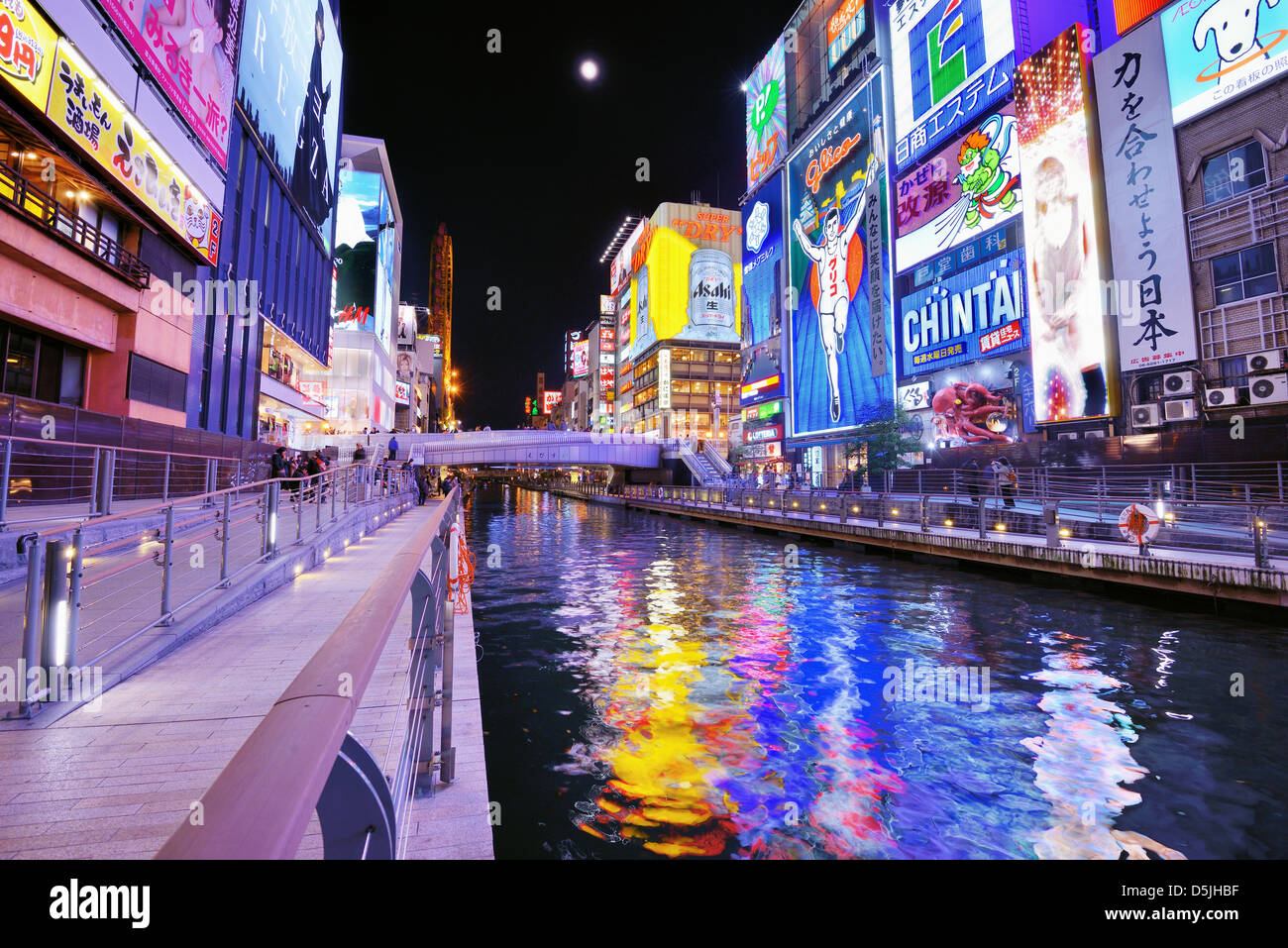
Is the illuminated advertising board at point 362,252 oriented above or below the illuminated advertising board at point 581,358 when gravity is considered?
below

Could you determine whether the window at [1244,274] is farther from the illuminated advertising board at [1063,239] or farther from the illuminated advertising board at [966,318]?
the illuminated advertising board at [966,318]

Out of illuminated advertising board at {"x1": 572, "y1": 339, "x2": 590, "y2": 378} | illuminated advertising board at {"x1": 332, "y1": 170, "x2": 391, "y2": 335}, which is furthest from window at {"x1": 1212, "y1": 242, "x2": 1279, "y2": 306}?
illuminated advertising board at {"x1": 572, "y1": 339, "x2": 590, "y2": 378}

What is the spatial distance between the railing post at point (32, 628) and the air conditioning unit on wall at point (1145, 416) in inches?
1426

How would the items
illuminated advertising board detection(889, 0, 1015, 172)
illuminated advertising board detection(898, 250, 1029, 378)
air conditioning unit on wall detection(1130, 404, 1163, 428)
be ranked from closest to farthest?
air conditioning unit on wall detection(1130, 404, 1163, 428) < illuminated advertising board detection(898, 250, 1029, 378) < illuminated advertising board detection(889, 0, 1015, 172)

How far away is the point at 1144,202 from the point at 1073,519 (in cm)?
2240

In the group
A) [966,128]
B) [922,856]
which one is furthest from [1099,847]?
[966,128]

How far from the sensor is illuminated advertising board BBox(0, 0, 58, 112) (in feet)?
44.6

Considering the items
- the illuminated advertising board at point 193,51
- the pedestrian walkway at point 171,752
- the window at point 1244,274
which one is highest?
the illuminated advertising board at point 193,51

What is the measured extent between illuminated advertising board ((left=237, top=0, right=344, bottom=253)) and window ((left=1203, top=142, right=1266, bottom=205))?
43.0m

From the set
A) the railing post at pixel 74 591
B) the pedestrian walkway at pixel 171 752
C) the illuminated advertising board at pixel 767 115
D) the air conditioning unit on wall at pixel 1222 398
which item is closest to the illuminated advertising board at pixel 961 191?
the air conditioning unit on wall at pixel 1222 398

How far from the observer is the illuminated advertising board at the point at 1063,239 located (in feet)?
105

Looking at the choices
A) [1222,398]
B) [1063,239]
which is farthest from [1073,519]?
[1063,239]

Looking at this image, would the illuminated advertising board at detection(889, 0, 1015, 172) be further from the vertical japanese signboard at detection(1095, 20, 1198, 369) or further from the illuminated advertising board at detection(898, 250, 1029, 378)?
the illuminated advertising board at detection(898, 250, 1029, 378)

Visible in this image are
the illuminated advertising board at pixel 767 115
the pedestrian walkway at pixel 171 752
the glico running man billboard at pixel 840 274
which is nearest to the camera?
the pedestrian walkway at pixel 171 752
